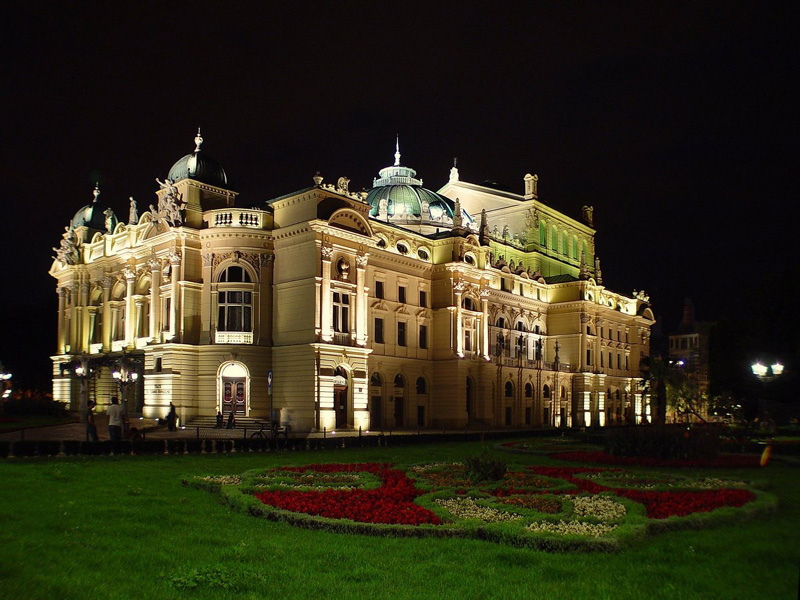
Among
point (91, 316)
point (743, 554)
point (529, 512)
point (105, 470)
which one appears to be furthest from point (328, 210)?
point (743, 554)

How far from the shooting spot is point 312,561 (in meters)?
11.2

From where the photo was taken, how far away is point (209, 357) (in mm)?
50469

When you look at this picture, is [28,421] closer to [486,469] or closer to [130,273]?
[130,273]

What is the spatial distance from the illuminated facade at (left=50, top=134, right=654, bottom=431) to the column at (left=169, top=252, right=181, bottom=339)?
0.32ft

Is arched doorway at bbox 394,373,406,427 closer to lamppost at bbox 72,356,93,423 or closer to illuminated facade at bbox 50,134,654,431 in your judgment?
illuminated facade at bbox 50,134,654,431

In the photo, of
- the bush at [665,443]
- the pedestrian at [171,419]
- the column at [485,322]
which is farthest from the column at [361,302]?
the bush at [665,443]

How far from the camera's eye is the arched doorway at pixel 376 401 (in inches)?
2259

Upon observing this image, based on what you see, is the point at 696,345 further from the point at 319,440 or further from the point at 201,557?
the point at 201,557

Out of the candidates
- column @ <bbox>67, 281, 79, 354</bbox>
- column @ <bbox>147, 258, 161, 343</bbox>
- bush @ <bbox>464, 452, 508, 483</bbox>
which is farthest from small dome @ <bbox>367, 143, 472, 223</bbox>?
bush @ <bbox>464, 452, 508, 483</bbox>

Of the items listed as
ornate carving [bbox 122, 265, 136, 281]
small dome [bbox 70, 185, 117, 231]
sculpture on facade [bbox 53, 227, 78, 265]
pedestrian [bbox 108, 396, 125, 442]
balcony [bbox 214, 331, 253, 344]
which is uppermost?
small dome [bbox 70, 185, 117, 231]

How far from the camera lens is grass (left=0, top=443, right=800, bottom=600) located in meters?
9.74

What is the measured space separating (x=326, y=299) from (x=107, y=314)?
72.1ft

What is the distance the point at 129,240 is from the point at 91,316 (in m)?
9.45

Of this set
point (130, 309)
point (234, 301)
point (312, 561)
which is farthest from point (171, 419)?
point (312, 561)
